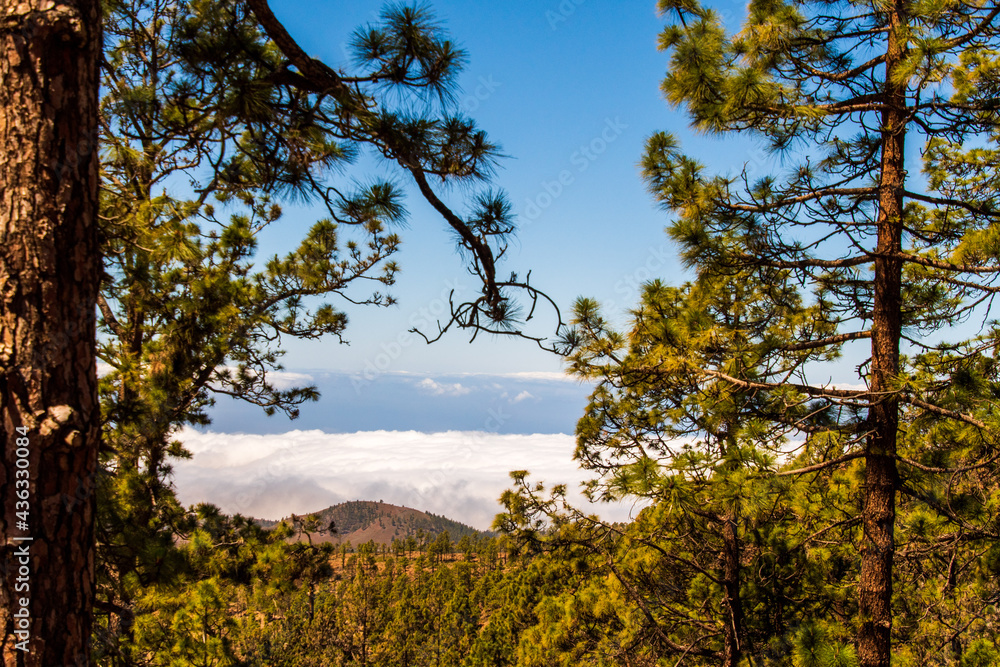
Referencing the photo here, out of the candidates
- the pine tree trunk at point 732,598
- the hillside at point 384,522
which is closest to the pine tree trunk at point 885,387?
the pine tree trunk at point 732,598

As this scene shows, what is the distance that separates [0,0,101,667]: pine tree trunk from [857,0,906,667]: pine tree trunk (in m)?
4.60

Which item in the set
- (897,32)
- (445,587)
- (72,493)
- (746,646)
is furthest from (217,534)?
(445,587)

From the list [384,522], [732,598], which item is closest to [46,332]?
[732,598]

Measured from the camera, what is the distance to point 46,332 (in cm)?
158

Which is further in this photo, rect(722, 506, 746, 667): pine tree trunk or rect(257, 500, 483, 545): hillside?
rect(257, 500, 483, 545): hillside

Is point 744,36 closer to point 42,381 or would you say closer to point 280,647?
point 42,381

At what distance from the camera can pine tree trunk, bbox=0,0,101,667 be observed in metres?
1.50

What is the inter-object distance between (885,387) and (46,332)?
4.96 metres

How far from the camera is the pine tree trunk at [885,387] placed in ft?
11.5

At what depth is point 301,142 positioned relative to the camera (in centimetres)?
248

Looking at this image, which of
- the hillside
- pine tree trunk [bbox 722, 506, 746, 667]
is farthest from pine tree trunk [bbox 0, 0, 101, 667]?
the hillside

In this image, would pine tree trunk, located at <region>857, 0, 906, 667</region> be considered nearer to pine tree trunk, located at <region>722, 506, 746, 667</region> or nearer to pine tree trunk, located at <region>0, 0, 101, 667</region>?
pine tree trunk, located at <region>722, 506, 746, 667</region>

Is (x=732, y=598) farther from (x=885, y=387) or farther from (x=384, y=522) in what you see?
(x=384, y=522)

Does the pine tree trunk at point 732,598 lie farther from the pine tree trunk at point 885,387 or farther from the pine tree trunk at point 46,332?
the pine tree trunk at point 46,332
